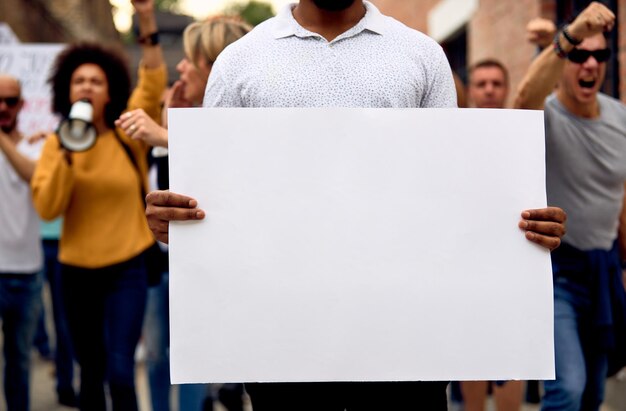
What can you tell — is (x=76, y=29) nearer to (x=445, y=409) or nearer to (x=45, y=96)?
(x=45, y=96)

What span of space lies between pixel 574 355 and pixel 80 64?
2744mm

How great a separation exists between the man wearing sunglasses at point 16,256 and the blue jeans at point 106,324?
82 centimetres

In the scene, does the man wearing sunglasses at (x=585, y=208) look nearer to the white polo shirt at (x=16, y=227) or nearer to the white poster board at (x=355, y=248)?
the white poster board at (x=355, y=248)

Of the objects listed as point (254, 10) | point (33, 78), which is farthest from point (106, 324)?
point (254, 10)

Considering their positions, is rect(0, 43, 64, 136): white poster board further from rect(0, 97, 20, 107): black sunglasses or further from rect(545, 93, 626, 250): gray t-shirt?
rect(545, 93, 626, 250): gray t-shirt

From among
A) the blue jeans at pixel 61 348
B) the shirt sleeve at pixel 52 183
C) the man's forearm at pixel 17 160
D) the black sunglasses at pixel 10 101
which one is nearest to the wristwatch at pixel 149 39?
the shirt sleeve at pixel 52 183

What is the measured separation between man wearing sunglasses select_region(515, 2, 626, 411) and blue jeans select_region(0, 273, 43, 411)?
270 centimetres

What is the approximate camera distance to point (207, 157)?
7.58 feet

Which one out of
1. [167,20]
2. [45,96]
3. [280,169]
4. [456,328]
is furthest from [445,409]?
[167,20]

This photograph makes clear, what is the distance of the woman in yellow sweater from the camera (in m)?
4.39

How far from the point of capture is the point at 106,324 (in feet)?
14.6

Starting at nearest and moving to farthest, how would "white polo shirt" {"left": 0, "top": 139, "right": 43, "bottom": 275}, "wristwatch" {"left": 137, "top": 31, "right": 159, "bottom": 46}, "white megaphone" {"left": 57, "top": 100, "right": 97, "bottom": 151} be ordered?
"wristwatch" {"left": 137, "top": 31, "right": 159, "bottom": 46}, "white megaphone" {"left": 57, "top": 100, "right": 97, "bottom": 151}, "white polo shirt" {"left": 0, "top": 139, "right": 43, "bottom": 275}

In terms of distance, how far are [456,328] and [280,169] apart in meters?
0.55

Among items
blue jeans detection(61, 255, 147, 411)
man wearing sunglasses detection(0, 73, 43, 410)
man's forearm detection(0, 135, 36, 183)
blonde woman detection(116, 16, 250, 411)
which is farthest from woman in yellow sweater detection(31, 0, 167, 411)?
man wearing sunglasses detection(0, 73, 43, 410)
